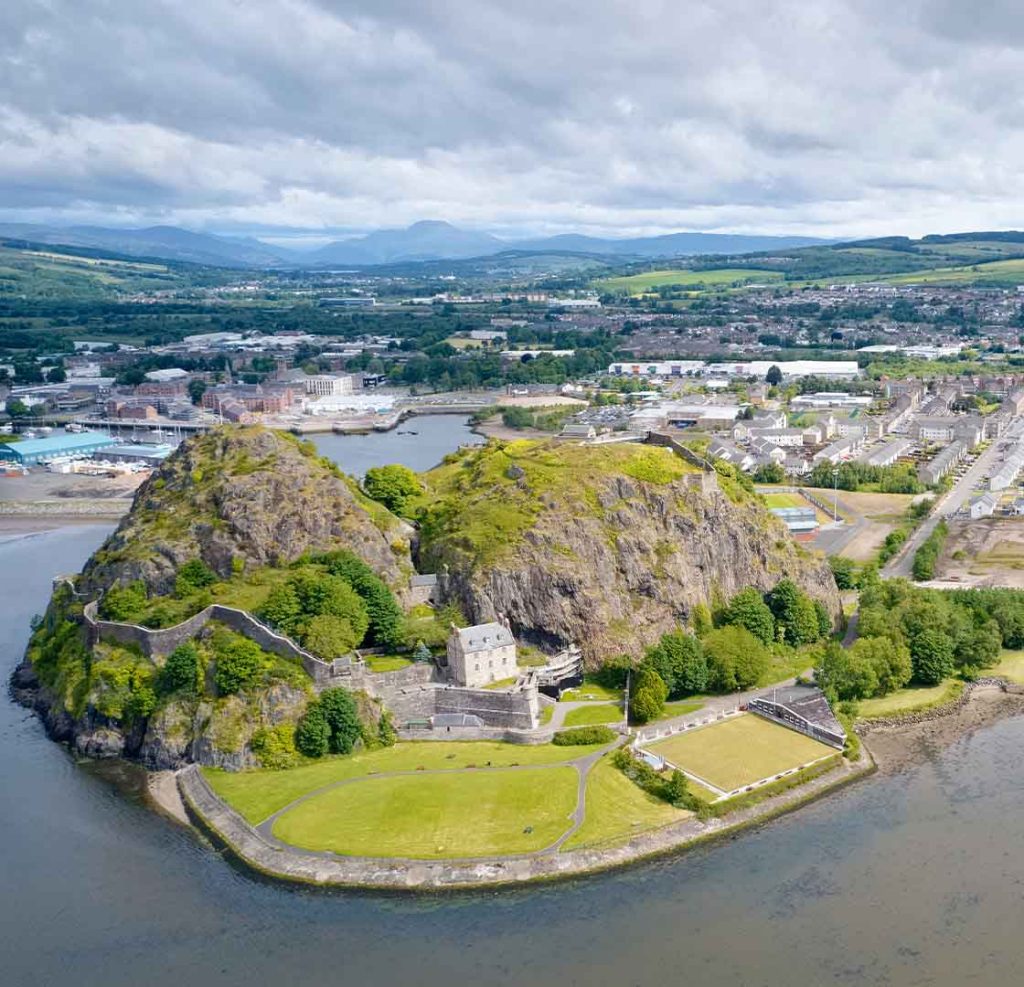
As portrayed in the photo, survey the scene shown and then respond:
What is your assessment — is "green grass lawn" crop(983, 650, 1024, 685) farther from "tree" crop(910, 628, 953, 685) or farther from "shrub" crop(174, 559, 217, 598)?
"shrub" crop(174, 559, 217, 598)

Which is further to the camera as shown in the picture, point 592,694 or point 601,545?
point 601,545

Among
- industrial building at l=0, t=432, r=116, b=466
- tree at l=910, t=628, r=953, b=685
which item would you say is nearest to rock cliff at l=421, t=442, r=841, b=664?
tree at l=910, t=628, r=953, b=685

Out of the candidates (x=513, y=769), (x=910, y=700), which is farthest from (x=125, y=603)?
(x=910, y=700)

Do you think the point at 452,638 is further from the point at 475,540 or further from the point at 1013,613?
the point at 1013,613

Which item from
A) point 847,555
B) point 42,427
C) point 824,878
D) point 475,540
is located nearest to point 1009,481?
point 847,555

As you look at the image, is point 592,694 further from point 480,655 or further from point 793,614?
point 793,614

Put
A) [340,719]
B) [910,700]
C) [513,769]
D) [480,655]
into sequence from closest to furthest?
[513,769] → [340,719] → [480,655] → [910,700]

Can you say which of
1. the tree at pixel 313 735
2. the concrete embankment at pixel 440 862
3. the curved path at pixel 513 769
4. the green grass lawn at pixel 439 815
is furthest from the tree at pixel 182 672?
the green grass lawn at pixel 439 815

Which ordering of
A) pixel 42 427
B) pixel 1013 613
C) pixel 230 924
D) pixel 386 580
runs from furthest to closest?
pixel 42 427, pixel 1013 613, pixel 386 580, pixel 230 924

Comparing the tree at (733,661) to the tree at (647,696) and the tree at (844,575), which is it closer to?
the tree at (647,696)
